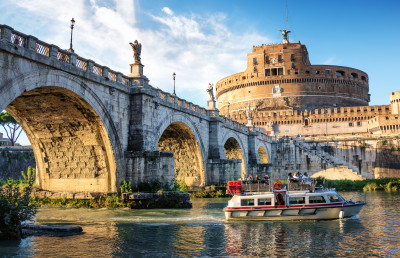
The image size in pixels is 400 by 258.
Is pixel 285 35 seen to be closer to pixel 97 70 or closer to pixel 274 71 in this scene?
pixel 274 71

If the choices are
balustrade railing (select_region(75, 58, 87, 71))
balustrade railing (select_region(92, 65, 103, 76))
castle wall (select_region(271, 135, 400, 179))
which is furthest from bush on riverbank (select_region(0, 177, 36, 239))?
castle wall (select_region(271, 135, 400, 179))

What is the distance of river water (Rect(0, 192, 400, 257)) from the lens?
9805mm

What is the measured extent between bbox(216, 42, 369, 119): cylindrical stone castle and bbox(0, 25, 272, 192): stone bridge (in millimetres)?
59177

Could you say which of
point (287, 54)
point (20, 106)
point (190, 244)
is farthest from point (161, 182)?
point (287, 54)

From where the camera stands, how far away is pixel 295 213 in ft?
52.2

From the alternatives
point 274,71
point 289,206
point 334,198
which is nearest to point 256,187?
point 289,206

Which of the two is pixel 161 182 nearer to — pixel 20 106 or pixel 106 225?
pixel 106 225

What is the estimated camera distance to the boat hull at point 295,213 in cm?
1584

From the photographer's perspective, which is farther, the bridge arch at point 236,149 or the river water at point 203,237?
the bridge arch at point 236,149

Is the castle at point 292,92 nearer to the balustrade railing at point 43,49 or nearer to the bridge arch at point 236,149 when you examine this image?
the bridge arch at point 236,149

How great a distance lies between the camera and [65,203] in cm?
1981

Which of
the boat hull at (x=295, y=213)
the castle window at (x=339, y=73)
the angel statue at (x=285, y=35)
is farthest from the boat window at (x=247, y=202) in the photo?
the angel statue at (x=285, y=35)

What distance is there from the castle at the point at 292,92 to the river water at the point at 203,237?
181 feet

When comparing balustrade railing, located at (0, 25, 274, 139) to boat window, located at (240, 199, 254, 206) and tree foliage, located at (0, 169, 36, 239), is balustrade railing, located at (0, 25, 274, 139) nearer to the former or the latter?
tree foliage, located at (0, 169, 36, 239)
